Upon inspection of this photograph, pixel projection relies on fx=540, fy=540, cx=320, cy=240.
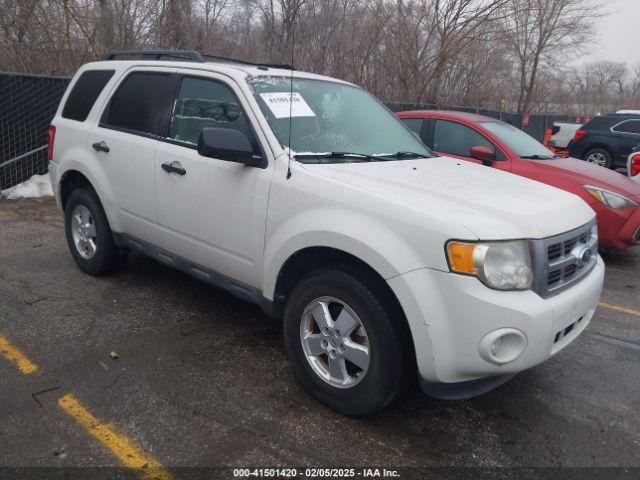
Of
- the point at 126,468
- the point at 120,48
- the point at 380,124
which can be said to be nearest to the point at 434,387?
the point at 126,468

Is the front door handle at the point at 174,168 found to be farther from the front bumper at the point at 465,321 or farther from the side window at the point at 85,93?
the front bumper at the point at 465,321

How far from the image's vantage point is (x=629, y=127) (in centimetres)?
1373

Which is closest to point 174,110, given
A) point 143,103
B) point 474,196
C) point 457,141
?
point 143,103

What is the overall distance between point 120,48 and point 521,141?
824 cm

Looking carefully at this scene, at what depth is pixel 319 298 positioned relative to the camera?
114 inches

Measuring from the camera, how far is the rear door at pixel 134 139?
396 centimetres

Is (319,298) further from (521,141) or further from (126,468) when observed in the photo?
(521,141)

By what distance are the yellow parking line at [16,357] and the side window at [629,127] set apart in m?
14.4

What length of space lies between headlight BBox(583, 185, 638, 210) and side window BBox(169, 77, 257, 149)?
424 cm

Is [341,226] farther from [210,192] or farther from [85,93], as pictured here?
[85,93]

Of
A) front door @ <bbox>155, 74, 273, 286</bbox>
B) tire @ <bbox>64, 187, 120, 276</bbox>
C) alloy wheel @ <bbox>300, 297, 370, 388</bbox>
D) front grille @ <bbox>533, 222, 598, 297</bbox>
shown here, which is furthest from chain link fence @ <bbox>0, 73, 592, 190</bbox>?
front grille @ <bbox>533, 222, 598, 297</bbox>

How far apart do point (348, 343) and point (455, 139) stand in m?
4.54

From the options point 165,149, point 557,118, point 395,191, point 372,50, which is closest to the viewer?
point 395,191

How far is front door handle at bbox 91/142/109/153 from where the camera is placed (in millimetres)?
4281
